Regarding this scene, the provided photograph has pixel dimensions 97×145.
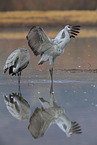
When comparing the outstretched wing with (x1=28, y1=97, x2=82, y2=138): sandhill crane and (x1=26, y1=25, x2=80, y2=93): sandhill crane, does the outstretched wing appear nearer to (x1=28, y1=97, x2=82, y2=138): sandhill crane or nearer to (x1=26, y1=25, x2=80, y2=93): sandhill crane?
(x1=26, y1=25, x2=80, y2=93): sandhill crane

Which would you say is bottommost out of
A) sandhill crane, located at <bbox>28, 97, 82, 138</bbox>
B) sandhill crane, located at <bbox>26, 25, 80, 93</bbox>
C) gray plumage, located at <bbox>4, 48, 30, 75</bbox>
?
sandhill crane, located at <bbox>28, 97, 82, 138</bbox>

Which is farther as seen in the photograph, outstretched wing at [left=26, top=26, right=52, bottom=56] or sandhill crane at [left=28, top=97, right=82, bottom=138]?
outstretched wing at [left=26, top=26, right=52, bottom=56]

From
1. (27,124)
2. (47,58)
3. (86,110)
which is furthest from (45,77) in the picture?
(27,124)

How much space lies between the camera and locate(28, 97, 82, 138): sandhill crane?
21.5ft

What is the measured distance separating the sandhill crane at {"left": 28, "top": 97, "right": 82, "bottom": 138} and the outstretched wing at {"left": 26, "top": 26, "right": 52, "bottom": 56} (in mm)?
2029

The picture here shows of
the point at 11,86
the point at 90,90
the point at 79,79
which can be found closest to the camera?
the point at 90,90

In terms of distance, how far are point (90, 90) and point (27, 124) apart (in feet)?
9.92

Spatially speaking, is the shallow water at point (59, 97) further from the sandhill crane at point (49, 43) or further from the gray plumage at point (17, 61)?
the sandhill crane at point (49, 43)

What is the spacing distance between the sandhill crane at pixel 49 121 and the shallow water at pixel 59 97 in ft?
0.25

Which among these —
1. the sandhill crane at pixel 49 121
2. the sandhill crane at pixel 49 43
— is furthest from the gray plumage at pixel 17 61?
the sandhill crane at pixel 49 121

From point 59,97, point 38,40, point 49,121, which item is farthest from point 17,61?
point 49,121

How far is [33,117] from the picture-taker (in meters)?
7.37

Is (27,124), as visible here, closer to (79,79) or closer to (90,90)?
(90,90)

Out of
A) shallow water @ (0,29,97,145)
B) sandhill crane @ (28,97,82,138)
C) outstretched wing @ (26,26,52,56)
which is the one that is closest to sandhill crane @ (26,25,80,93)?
outstretched wing @ (26,26,52,56)
